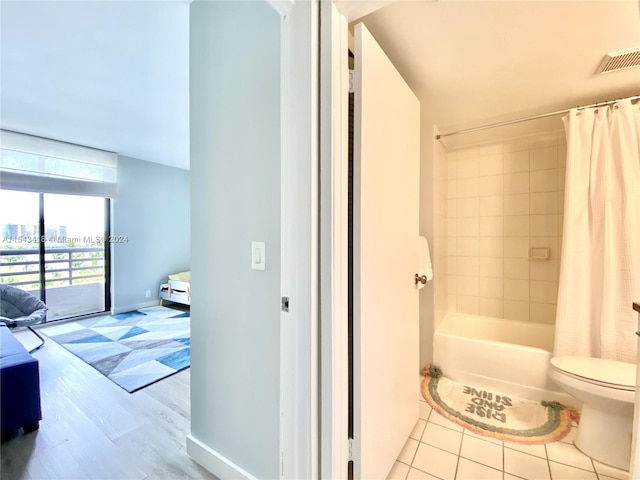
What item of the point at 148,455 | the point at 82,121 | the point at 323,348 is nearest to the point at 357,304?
the point at 323,348

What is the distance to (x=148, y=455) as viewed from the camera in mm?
1479

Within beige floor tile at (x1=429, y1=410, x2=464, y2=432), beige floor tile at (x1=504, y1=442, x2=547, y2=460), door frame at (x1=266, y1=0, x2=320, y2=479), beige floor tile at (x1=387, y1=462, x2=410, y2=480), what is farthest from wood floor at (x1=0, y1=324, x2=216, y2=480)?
beige floor tile at (x1=504, y1=442, x2=547, y2=460)

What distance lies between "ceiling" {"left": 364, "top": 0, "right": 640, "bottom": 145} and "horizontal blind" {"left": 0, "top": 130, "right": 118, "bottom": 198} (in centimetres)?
402

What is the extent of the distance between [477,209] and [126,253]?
15.3ft

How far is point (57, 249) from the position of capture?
3746 millimetres

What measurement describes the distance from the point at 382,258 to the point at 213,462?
1.26m

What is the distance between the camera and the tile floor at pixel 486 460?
4.44ft

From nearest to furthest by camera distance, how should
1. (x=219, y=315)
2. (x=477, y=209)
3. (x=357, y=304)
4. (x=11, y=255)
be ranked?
Result: (x=357, y=304) → (x=219, y=315) → (x=477, y=209) → (x=11, y=255)

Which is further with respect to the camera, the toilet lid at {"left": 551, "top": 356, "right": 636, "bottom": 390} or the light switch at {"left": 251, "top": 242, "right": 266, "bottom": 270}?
the toilet lid at {"left": 551, "top": 356, "right": 636, "bottom": 390}

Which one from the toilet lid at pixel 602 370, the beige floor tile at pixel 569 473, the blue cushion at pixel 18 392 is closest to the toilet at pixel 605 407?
the toilet lid at pixel 602 370

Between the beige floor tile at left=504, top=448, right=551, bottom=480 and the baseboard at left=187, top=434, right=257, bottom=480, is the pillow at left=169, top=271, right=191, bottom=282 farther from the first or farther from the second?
the beige floor tile at left=504, top=448, right=551, bottom=480

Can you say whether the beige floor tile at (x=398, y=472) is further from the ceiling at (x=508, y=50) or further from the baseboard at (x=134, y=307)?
the baseboard at (x=134, y=307)

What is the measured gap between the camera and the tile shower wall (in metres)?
2.42

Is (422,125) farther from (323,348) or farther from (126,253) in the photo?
(126,253)
